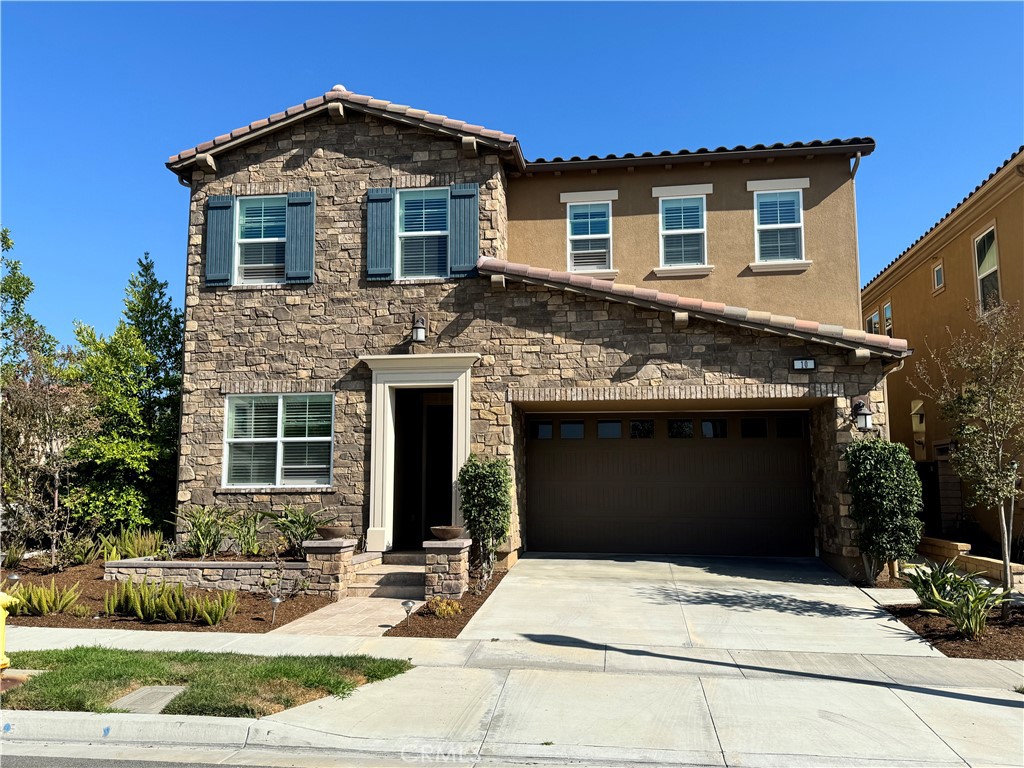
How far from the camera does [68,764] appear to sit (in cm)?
548

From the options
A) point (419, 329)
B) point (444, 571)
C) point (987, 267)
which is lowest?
point (444, 571)

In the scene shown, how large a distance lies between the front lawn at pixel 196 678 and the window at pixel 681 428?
315 inches

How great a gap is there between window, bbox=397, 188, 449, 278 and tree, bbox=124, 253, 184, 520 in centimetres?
552

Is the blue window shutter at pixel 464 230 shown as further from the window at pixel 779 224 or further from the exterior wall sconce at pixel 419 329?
the window at pixel 779 224

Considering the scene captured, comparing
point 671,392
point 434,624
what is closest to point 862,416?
point 671,392

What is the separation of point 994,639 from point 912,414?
1068 cm

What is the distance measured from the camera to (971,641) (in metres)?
8.47

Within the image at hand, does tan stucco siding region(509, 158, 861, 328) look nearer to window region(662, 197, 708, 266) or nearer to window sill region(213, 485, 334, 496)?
window region(662, 197, 708, 266)

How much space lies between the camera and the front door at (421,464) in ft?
46.1

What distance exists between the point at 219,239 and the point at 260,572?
620 cm

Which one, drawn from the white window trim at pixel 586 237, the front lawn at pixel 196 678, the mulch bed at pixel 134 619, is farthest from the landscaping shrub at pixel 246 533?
the white window trim at pixel 586 237

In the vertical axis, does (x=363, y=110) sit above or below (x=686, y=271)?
above

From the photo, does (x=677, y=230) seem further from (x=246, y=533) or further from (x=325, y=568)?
(x=246, y=533)

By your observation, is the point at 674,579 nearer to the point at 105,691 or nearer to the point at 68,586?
the point at 105,691
